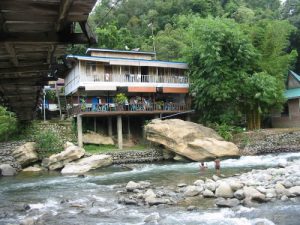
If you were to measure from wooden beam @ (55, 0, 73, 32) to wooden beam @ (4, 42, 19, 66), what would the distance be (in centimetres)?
82

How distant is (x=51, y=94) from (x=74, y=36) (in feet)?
99.9

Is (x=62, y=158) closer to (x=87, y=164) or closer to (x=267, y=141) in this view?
(x=87, y=164)

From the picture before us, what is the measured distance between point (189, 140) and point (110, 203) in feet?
40.0

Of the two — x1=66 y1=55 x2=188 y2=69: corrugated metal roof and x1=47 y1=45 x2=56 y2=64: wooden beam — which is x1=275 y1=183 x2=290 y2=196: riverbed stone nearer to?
x1=47 y1=45 x2=56 y2=64: wooden beam

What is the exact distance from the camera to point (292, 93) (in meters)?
31.9

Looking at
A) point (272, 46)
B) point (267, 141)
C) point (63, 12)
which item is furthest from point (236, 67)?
point (63, 12)

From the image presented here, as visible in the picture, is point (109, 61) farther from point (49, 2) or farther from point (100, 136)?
point (49, 2)

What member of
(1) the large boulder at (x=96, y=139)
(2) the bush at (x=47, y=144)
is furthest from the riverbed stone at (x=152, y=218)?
(1) the large boulder at (x=96, y=139)

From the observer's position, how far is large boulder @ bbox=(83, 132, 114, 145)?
1096 inches

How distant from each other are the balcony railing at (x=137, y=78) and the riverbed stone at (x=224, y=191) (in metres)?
17.6

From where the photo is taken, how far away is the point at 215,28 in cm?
2905

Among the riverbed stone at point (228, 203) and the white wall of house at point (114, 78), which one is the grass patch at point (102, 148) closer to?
the white wall of house at point (114, 78)

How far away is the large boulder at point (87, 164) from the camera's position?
2209 centimetres

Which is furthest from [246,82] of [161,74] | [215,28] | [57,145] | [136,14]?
[136,14]
